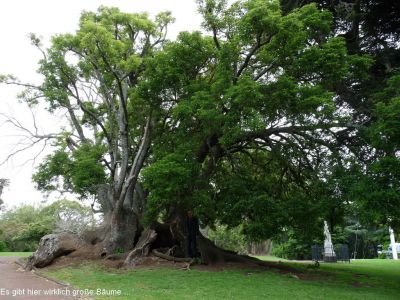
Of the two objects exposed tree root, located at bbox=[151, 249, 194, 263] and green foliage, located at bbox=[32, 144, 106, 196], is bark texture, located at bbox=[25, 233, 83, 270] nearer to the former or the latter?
green foliage, located at bbox=[32, 144, 106, 196]

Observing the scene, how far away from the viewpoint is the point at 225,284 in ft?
37.5

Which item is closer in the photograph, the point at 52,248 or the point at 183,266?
the point at 183,266

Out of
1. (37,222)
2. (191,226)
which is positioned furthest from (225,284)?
(37,222)

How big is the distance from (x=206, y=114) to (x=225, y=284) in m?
5.34

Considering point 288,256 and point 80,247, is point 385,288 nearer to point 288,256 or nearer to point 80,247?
point 80,247

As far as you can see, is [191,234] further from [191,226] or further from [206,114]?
[206,114]

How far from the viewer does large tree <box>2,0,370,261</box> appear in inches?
500

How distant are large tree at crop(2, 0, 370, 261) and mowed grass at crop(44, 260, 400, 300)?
193 centimetres

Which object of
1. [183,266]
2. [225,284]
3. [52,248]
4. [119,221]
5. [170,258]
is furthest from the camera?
[119,221]

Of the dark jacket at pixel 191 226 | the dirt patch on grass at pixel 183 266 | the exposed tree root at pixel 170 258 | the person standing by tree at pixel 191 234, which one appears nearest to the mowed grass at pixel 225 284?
the dirt patch on grass at pixel 183 266

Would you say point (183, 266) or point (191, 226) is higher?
point (191, 226)

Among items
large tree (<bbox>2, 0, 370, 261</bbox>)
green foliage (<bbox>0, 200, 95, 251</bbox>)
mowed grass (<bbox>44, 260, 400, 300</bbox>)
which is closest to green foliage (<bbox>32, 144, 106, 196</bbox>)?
large tree (<bbox>2, 0, 370, 261</bbox>)

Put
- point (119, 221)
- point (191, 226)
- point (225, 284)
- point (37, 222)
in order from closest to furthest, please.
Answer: point (225, 284), point (191, 226), point (119, 221), point (37, 222)

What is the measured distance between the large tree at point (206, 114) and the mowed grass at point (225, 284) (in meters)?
1.93
